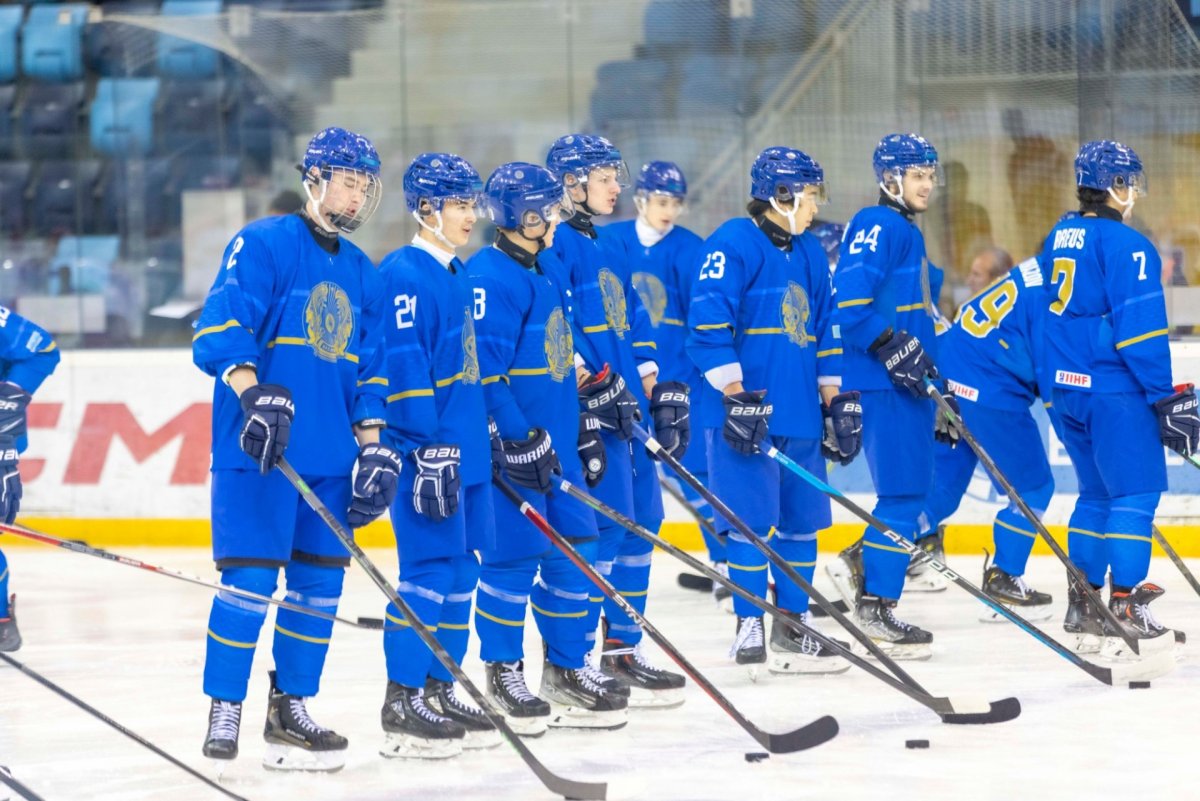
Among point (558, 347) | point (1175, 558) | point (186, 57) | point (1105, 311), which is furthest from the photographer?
point (186, 57)

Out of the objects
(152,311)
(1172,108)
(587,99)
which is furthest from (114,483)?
(1172,108)

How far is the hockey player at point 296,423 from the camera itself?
156 inches

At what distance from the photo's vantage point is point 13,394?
5395 millimetres

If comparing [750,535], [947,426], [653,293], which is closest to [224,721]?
[750,535]

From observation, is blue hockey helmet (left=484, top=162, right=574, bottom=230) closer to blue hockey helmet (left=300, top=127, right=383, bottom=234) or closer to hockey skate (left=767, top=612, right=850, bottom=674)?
blue hockey helmet (left=300, top=127, right=383, bottom=234)

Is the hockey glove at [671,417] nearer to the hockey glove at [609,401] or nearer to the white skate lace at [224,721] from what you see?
the hockey glove at [609,401]

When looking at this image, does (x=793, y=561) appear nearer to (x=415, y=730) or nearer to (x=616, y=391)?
(x=616, y=391)

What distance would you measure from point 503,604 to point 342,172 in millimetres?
1016

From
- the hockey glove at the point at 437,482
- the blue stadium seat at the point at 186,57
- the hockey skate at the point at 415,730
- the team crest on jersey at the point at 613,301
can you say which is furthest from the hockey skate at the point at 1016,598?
the blue stadium seat at the point at 186,57

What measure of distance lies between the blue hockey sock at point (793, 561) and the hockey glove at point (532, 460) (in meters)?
1.07

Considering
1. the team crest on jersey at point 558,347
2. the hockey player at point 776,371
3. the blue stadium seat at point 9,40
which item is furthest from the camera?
the blue stadium seat at point 9,40

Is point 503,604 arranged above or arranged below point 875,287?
below

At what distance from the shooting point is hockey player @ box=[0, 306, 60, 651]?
17.6ft

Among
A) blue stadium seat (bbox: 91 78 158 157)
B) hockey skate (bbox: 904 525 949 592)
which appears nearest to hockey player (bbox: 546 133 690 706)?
→ hockey skate (bbox: 904 525 949 592)
